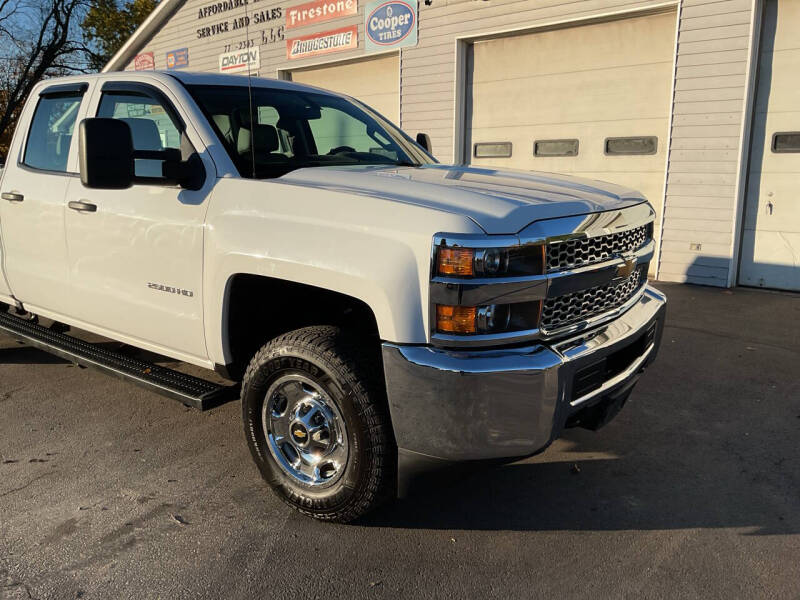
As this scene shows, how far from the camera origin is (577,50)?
8.37 meters

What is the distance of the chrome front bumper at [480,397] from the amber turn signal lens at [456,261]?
28cm

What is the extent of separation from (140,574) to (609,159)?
7.51m

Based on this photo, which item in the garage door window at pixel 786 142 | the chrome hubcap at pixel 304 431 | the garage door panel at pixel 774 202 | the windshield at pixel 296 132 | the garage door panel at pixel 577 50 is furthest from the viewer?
the garage door panel at pixel 577 50

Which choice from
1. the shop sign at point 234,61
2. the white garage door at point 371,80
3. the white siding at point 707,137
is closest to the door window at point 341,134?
the white siding at point 707,137

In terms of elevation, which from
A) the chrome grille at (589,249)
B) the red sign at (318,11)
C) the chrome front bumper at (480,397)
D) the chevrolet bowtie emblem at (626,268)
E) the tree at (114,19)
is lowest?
the chrome front bumper at (480,397)

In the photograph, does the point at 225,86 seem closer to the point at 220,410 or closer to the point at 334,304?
the point at 334,304

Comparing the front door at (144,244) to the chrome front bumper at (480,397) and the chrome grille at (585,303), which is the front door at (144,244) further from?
the chrome grille at (585,303)

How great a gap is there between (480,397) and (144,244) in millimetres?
1895

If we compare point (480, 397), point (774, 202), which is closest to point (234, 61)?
point (774, 202)

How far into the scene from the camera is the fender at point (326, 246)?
225cm

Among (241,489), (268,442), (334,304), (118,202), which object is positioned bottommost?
(241,489)

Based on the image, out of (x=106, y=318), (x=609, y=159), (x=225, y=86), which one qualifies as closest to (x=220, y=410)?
(x=106, y=318)

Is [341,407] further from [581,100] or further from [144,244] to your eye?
[581,100]

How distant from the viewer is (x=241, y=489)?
3.06 m
